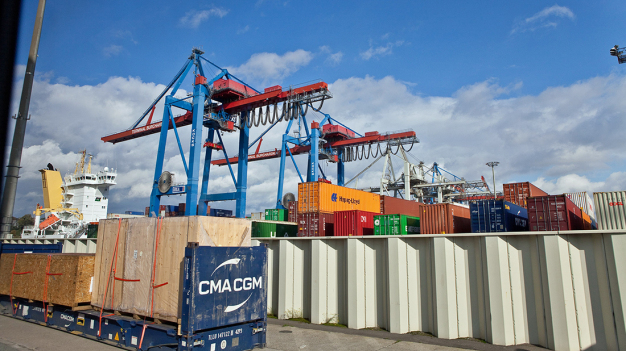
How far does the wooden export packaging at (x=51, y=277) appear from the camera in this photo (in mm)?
9898

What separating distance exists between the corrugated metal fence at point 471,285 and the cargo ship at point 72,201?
124 ft

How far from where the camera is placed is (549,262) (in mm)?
10586

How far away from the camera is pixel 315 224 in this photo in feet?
67.8

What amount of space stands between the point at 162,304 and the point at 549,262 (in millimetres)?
10632

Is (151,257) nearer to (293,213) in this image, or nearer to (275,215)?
(293,213)

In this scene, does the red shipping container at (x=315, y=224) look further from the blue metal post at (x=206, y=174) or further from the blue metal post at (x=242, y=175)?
the blue metal post at (x=206, y=174)

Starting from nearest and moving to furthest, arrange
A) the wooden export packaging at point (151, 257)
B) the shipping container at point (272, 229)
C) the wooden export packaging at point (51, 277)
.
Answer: the wooden export packaging at point (151, 257) < the wooden export packaging at point (51, 277) < the shipping container at point (272, 229)

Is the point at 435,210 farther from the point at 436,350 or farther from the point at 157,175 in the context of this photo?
the point at 157,175

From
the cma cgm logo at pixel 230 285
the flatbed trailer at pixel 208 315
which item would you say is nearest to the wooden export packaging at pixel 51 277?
the flatbed trailer at pixel 208 315

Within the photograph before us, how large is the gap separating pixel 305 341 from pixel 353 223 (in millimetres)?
7264

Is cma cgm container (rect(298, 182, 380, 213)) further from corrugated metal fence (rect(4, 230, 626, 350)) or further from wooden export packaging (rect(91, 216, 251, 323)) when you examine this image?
wooden export packaging (rect(91, 216, 251, 323))

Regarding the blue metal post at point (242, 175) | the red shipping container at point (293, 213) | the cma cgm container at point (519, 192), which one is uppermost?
the blue metal post at point (242, 175)

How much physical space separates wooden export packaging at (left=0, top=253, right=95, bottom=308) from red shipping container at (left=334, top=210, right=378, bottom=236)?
Answer: 433 inches

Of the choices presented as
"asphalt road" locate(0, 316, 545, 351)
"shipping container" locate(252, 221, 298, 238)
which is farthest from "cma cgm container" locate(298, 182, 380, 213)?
"asphalt road" locate(0, 316, 545, 351)
